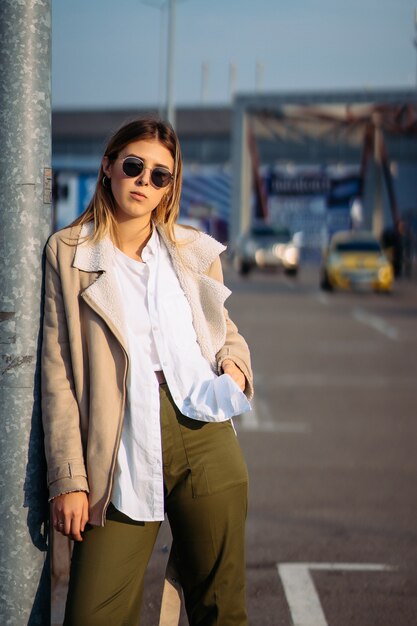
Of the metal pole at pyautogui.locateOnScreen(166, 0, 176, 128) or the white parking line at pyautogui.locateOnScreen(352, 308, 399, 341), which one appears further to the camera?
the metal pole at pyautogui.locateOnScreen(166, 0, 176, 128)

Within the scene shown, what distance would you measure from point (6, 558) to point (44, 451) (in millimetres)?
295

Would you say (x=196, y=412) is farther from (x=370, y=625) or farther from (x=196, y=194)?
(x=196, y=194)

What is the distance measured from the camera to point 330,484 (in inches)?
308

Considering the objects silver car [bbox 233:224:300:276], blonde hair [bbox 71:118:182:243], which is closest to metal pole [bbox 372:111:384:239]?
silver car [bbox 233:224:300:276]

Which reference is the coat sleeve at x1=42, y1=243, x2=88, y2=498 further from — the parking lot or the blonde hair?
the parking lot

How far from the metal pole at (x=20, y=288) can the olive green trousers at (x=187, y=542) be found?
19 cm

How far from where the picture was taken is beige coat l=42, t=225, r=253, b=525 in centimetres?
304

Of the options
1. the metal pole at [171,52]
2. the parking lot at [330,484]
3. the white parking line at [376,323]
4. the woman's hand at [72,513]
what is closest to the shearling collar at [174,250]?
the woman's hand at [72,513]

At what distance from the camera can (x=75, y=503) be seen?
3018mm

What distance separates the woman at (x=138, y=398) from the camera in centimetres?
304

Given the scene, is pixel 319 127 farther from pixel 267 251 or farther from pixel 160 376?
pixel 160 376

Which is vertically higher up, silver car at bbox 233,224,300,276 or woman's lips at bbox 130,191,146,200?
woman's lips at bbox 130,191,146,200

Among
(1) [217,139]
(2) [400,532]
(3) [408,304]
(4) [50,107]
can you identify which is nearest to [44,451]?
(4) [50,107]

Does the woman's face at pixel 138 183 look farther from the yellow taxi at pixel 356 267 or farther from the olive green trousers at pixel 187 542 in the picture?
the yellow taxi at pixel 356 267
